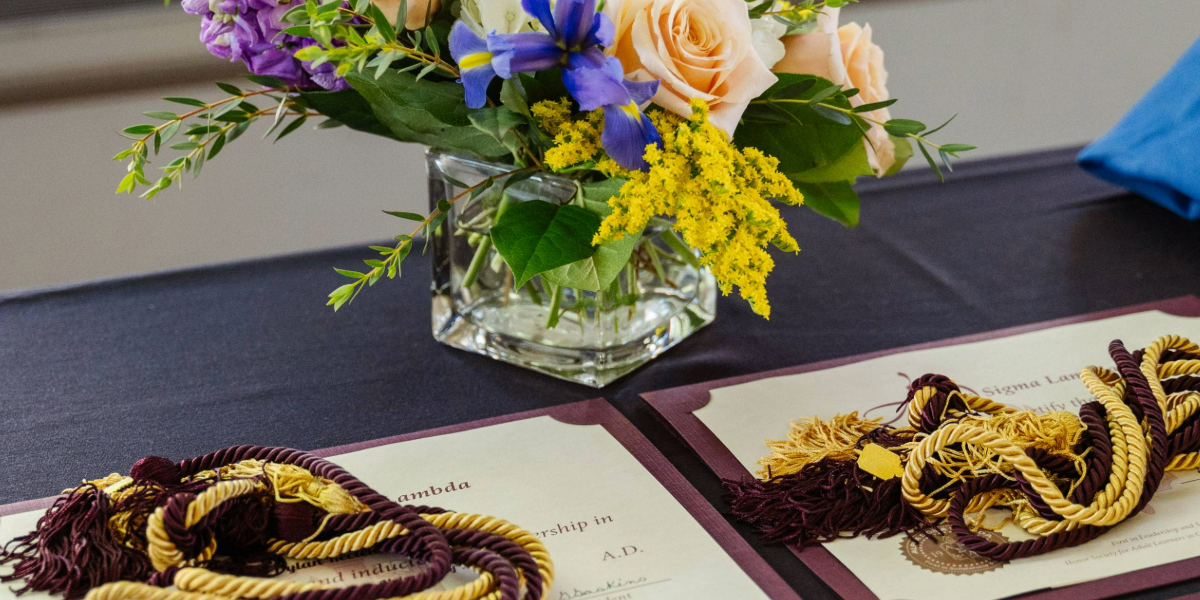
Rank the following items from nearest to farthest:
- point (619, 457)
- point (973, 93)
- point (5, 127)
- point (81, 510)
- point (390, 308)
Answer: point (81, 510) < point (619, 457) < point (390, 308) < point (5, 127) < point (973, 93)

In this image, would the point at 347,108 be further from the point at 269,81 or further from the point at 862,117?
the point at 862,117

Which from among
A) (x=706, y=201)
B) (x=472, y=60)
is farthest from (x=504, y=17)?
(x=706, y=201)

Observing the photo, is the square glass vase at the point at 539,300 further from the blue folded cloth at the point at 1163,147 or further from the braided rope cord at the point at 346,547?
the blue folded cloth at the point at 1163,147

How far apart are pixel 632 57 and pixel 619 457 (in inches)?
9.3

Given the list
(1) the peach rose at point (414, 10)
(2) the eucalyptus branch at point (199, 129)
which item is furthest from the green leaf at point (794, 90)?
(2) the eucalyptus branch at point (199, 129)

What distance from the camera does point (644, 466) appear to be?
624mm

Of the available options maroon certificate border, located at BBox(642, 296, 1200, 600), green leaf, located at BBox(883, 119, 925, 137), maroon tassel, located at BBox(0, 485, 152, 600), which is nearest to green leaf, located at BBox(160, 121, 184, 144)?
maroon tassel, located at BBox(0, 485, 152, 600)

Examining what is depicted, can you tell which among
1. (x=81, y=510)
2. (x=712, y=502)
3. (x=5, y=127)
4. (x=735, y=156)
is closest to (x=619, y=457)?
(x=712, y=502)

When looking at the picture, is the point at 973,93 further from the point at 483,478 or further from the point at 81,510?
the point at 81,510

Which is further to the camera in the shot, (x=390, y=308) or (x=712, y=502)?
(x=390, y=308)

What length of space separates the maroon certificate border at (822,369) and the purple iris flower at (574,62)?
186 mm

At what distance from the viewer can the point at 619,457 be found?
63 centimetres

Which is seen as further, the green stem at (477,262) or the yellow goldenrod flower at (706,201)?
the green stem at (477,262)

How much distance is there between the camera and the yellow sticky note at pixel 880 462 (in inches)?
22.2
